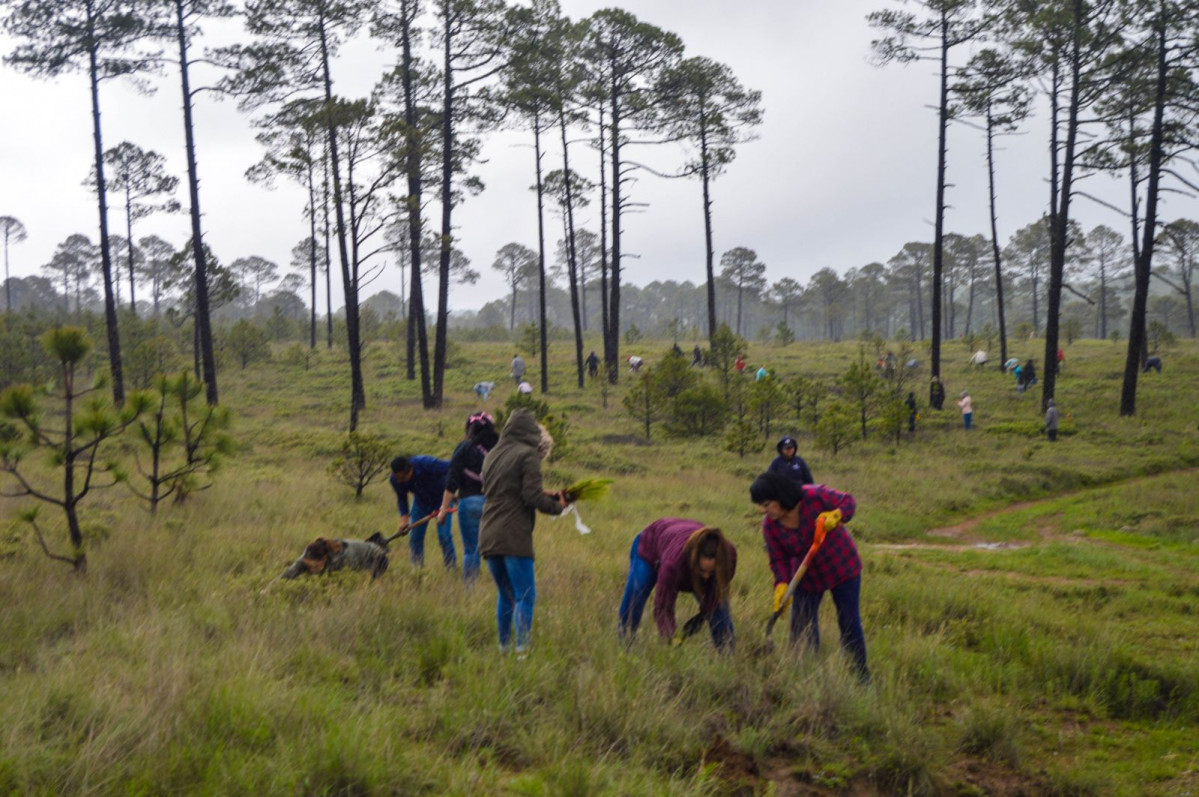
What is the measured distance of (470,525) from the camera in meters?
6.77

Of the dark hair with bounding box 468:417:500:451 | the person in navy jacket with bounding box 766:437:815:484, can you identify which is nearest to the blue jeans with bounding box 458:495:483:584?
the dark hair with bounding box 468:417:500:451

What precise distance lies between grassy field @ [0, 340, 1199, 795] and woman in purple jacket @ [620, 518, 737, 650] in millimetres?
184

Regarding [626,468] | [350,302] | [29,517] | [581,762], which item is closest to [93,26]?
[350,302]

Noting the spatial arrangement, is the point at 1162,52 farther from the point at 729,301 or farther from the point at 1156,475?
the point at 729,301

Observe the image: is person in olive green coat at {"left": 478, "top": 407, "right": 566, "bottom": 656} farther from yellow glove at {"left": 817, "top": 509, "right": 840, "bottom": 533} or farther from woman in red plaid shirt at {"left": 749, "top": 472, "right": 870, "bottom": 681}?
yellow glove at {"left": 817, "top": 509, "right": 840, "bottom": 533}

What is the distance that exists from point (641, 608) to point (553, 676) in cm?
101

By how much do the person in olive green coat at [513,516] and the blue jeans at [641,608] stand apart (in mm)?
604

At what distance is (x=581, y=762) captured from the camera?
11.6 feet

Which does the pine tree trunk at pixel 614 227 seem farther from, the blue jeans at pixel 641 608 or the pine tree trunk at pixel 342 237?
the blue jeans at pixel 641 608

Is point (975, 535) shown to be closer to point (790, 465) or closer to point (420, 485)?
point (790, 465)

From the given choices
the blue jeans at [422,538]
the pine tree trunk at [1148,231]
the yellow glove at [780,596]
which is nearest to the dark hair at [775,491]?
the yellow glove at [780,596]

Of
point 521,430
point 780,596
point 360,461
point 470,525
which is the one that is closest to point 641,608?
point 780,596

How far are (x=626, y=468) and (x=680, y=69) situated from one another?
16.1 metres

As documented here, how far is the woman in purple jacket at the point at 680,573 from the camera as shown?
4.78 metres
